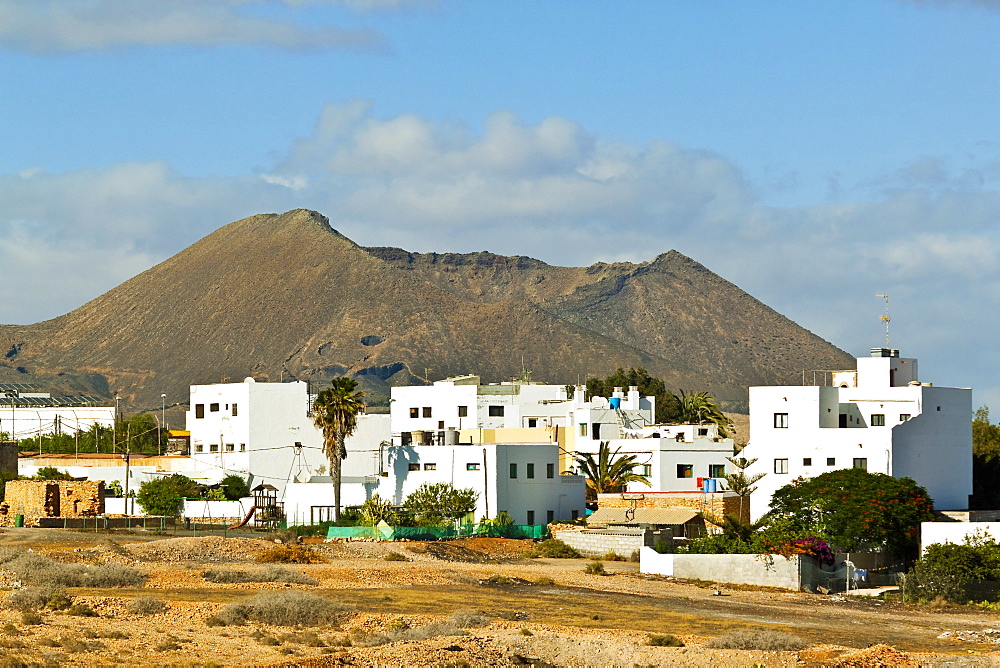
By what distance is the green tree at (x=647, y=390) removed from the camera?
134375 mm

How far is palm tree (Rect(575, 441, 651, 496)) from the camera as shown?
271ft

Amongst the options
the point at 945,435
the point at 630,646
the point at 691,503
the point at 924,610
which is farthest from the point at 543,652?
the point at 945,435

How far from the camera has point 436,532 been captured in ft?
229

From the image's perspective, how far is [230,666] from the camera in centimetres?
2936

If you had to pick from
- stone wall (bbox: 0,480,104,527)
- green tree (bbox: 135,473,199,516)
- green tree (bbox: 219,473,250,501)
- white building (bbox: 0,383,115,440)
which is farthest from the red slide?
white building (bbox: 0,383,115,440)

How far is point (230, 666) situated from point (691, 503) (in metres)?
46.6

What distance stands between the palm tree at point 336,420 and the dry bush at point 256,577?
28.3 m

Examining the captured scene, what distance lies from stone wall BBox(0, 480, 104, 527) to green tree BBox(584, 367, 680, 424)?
5692cm

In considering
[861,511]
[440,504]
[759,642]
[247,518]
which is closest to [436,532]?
[440,504]

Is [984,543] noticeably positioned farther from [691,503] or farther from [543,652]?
[543,652]

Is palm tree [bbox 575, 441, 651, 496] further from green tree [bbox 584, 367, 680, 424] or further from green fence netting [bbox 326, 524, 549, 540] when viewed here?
green tree [bbox 584, 367, 680, 424]

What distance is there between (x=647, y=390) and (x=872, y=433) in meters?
78.9

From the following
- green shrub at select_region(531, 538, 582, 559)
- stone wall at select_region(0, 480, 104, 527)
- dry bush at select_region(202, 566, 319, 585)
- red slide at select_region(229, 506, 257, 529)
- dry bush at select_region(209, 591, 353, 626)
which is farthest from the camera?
red slide at select_region(229, 506, 257, 529)

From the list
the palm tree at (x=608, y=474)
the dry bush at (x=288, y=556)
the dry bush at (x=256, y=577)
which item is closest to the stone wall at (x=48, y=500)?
the dry bush at (x=288, y=556)
